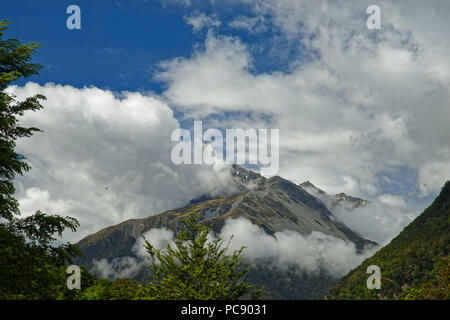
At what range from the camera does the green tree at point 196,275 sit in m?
16.9

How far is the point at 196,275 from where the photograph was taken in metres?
17.4

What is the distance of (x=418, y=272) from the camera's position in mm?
197875

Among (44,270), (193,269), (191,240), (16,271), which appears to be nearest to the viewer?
(16,271)

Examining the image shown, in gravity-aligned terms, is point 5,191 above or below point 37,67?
below

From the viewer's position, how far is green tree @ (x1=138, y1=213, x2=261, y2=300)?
16.9 m
